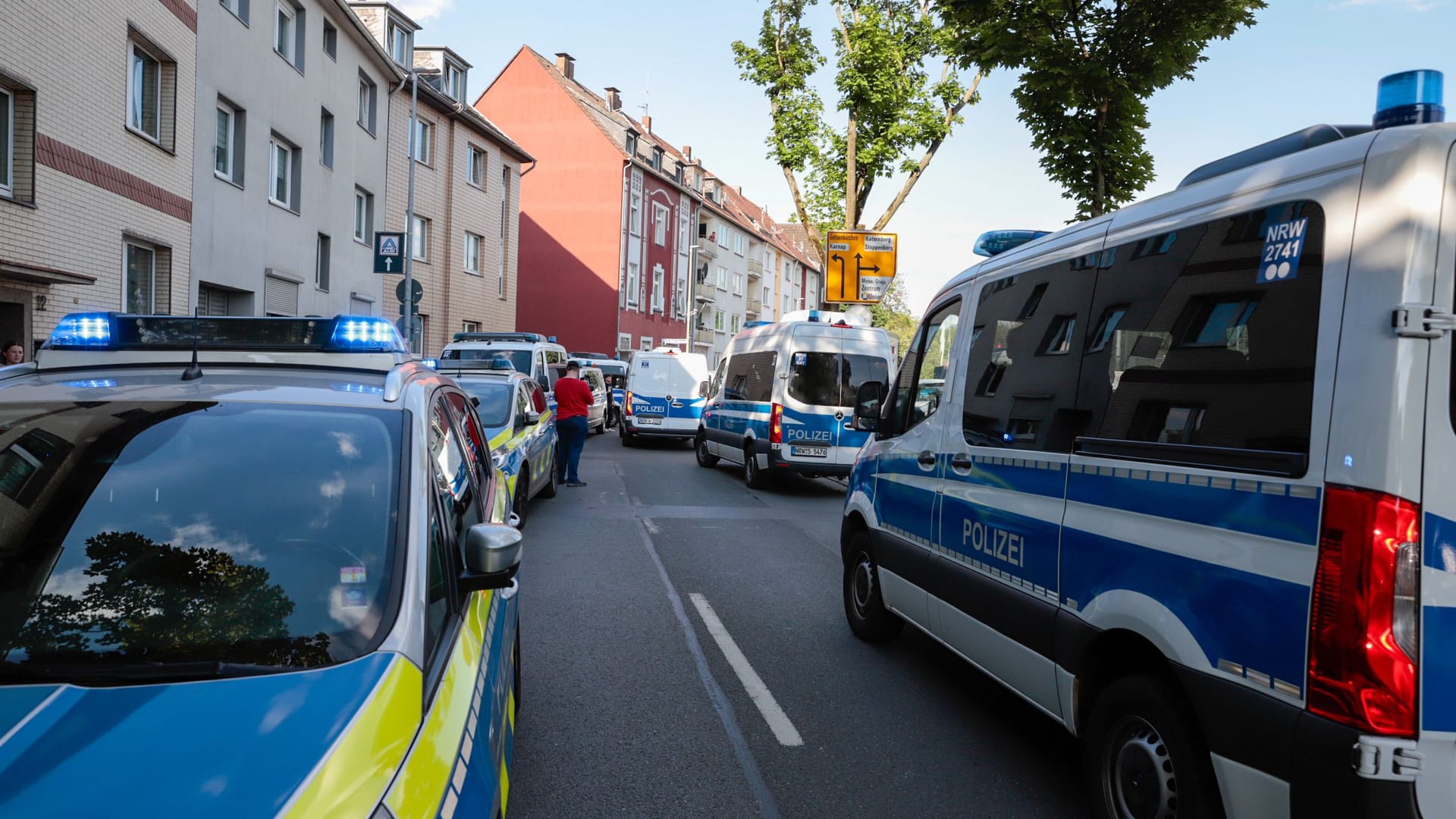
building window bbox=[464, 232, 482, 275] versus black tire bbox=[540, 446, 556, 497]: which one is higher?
building window bbox=[464, 232, 482, 275]

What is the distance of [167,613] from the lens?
7.80ft

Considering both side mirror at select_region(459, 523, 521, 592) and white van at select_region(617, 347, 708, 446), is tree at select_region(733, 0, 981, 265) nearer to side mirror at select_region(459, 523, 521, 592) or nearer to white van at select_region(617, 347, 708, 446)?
white van at select_region(617, 347, 708, 446)

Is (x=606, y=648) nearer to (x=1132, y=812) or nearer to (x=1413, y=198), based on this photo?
(x=1132, y=812)

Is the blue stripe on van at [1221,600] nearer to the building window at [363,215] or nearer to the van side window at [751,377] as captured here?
the van side window at [751,377]

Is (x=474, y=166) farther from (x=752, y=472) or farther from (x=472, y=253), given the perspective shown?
(x=752, y=472)

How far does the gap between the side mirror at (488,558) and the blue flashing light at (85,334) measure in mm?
1506

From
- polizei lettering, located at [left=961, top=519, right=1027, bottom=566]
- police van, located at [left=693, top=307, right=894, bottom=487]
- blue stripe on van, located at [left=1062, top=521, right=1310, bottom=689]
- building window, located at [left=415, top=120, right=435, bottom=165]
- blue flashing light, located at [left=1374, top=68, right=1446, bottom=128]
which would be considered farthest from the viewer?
building window, located at [left=415, top=120, right=435, bottom=165]

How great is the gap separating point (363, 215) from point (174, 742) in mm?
26636

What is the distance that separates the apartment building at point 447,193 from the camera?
28.5 meters

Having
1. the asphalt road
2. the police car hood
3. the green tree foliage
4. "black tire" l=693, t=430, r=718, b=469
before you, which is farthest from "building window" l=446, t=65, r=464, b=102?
the police car hood

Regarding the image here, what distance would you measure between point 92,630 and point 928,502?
375 centimetres

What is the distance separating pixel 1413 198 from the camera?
2418 mm

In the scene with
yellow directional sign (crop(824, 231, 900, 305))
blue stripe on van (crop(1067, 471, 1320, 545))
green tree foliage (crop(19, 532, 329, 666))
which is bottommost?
green tree foliage (crop(19, 532, 329, 666))

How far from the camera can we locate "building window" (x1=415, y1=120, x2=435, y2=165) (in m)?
29.6
